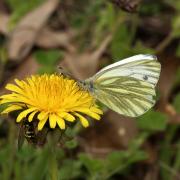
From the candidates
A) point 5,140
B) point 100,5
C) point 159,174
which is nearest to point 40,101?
point 5,140

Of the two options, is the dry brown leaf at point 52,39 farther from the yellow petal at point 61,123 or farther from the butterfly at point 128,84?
the yellow petal at point 61,123

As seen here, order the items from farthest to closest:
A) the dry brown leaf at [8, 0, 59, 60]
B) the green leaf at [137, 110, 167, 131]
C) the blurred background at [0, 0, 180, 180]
→ the dry brown leaf at [8, 0, 59, 60] < the green leaf at [137, 110, 167, 131] < the blurred background at [0, 0, 180, 180]

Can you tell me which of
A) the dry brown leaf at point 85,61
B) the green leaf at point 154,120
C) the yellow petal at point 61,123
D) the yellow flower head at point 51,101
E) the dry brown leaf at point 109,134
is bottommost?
the yellow petal at point 61,123

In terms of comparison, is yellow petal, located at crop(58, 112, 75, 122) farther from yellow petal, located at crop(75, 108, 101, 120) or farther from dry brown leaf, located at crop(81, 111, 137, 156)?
dry brown leaf, located at crop(81, 111, 137, 156)

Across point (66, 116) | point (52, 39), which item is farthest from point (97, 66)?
point (66, 116)

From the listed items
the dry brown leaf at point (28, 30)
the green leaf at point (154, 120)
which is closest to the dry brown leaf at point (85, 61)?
the dry brown leaf at point (28, 30)

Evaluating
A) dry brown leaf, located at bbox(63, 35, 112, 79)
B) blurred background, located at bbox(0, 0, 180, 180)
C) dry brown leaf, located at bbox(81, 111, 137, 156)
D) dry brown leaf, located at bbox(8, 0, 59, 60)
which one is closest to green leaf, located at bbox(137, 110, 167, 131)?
blurred background, located at bbox(0, 0, 180, 180)

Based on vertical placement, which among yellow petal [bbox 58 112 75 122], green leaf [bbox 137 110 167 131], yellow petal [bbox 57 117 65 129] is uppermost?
green leaf [bbox 137 110 167 131]
